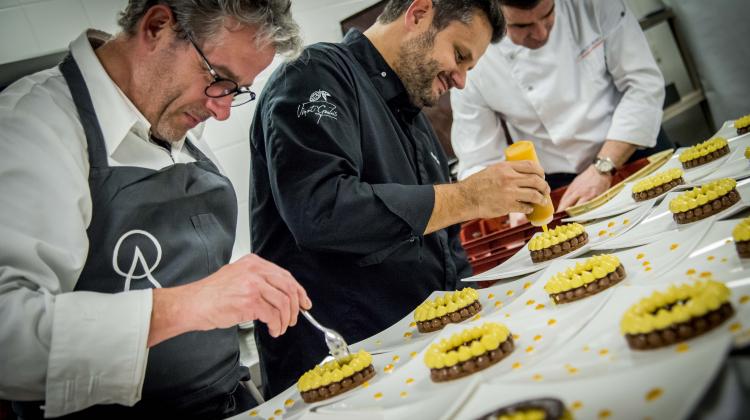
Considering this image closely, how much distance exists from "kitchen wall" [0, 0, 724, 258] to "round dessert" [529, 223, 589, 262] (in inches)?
85.8

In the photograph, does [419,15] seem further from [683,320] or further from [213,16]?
[683,320]

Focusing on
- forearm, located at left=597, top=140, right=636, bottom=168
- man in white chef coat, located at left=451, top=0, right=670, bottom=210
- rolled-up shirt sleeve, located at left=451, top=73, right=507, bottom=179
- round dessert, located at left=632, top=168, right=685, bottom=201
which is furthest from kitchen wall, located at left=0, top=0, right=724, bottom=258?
round dessert, located at left=632, top=168, right=685, bottom=201

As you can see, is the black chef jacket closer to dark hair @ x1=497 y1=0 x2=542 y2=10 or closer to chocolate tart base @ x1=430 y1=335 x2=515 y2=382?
chocolate tart base @ x1=430 y1=335 x2=515 y2=382

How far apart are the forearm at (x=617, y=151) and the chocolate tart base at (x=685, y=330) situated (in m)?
2.33

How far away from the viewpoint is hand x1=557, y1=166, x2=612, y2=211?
283cm

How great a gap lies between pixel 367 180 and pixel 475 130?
1675 millimetres

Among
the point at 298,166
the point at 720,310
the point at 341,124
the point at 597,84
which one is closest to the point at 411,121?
the point at 341,124

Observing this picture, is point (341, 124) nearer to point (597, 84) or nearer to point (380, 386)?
point (380, 386)

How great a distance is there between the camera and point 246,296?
127cm

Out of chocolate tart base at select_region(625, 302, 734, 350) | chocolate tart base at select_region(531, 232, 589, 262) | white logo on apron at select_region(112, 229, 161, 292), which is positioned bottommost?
chocolate tart base at select_region(531, 232, 589, 262)

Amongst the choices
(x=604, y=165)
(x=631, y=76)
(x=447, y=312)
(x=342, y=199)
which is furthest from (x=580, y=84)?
(x=447, y=312)

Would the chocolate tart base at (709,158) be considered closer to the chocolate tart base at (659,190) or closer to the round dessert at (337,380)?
the chocolate tart base at (659,190)

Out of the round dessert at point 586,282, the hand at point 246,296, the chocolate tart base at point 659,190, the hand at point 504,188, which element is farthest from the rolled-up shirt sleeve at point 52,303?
the chocolate tart base at point 659,190

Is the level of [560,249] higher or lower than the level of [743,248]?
lower
